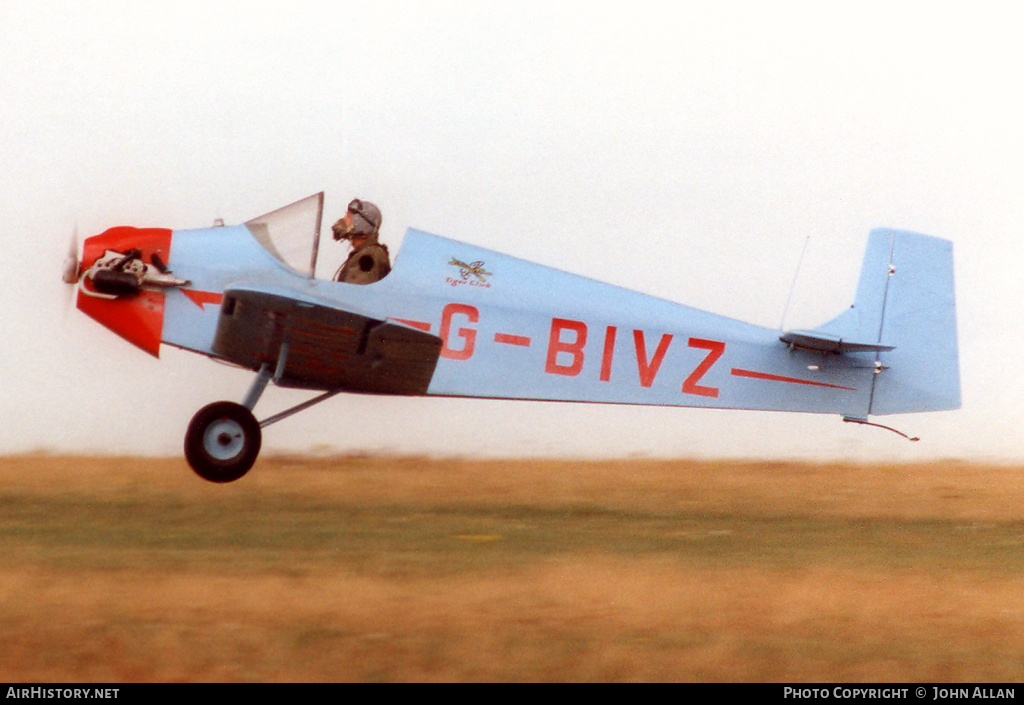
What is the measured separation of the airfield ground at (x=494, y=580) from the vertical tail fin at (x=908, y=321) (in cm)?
98

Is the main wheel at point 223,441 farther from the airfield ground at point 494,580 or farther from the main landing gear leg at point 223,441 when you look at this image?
the airfield ground at point 494,580

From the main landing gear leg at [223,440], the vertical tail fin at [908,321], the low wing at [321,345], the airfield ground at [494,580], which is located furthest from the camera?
the vertical tail fin at [908,321]

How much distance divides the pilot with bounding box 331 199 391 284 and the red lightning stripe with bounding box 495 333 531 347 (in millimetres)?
893

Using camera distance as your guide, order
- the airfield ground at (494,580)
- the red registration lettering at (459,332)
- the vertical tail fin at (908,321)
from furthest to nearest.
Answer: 1. the vertical tail fin at (908,321)
2. the red registration lettering at (459,332)
3. the airfield ground at (494,580)

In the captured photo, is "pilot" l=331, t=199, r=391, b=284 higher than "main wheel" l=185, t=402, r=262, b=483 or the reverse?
higher

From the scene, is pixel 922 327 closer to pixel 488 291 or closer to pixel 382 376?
pixel 488 291

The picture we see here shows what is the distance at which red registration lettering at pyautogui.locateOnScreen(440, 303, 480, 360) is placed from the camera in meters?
Result: 7.78

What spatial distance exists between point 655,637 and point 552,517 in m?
3.25

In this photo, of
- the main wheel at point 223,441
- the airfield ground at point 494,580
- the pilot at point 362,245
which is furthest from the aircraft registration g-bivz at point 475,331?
the airfield ground at point 494,580

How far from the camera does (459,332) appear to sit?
25.6ft

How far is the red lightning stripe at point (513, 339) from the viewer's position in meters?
7.82

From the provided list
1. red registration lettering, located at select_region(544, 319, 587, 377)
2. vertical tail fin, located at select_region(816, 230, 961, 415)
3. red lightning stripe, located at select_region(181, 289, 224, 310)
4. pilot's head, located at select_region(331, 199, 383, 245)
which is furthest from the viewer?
vertical tail fin, located at select_region(816, 230, 961, 415)

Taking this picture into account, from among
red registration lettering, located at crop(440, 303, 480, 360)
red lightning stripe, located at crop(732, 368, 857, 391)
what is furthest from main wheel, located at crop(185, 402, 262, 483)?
red lightning stripe, located at crop(732, 368, 857, 391)

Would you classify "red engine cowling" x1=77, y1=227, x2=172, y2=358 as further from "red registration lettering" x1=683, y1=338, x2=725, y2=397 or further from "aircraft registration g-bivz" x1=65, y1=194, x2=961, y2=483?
"red registration lettering" x1=683, y1=338, x2=725, y2=397
